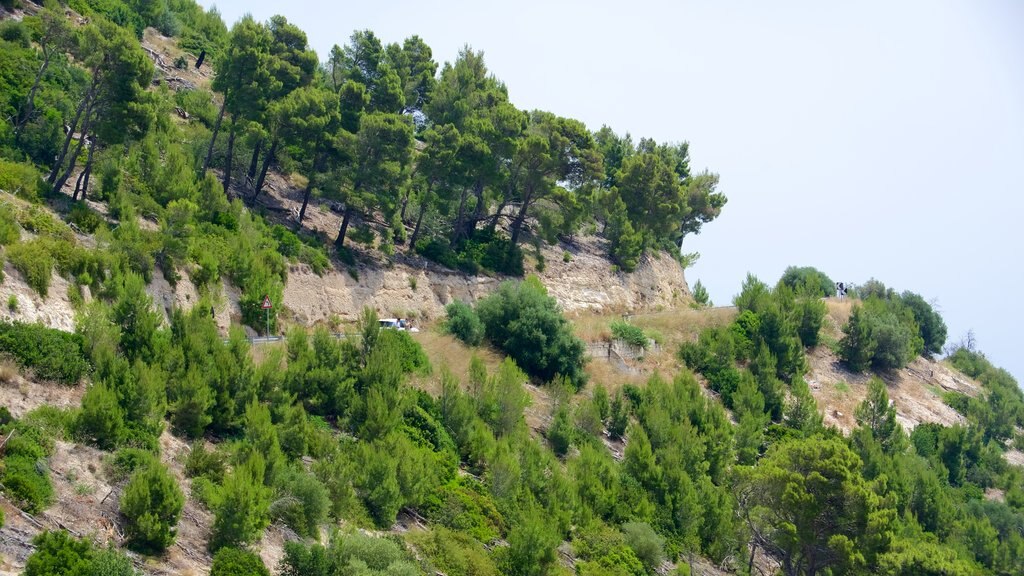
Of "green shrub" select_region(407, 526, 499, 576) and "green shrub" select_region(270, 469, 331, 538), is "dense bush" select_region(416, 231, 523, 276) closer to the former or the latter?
"green shrub" select_region(407, 526, 499, 576)

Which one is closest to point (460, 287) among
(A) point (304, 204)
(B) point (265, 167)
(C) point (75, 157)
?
(A) point (304, 204)

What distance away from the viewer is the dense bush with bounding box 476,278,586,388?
45438mm

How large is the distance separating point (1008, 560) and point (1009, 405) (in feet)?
68.4

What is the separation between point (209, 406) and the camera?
2702cm

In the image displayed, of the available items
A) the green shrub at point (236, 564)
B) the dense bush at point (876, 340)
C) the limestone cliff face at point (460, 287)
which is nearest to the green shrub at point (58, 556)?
the green shrub at point (236, 564)

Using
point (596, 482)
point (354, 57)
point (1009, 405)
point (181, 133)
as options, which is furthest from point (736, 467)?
point (1009, 405)

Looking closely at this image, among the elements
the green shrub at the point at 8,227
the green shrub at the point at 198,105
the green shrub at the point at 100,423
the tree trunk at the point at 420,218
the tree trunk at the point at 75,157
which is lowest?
the green shrub at the point at 100,423

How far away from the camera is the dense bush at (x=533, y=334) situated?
45.4m

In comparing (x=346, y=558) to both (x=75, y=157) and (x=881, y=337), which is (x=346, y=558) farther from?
(x=881, y=337)

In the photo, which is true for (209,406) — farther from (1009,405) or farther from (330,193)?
(1009,405)

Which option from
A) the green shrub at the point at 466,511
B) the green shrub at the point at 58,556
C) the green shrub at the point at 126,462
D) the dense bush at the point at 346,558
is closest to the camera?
the green shrub at the point at 58,556

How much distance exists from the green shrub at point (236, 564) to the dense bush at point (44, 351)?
719 cm

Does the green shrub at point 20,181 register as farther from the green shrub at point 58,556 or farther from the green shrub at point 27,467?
the green shrub at point 58,556

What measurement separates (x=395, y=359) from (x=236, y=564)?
1399 cm
